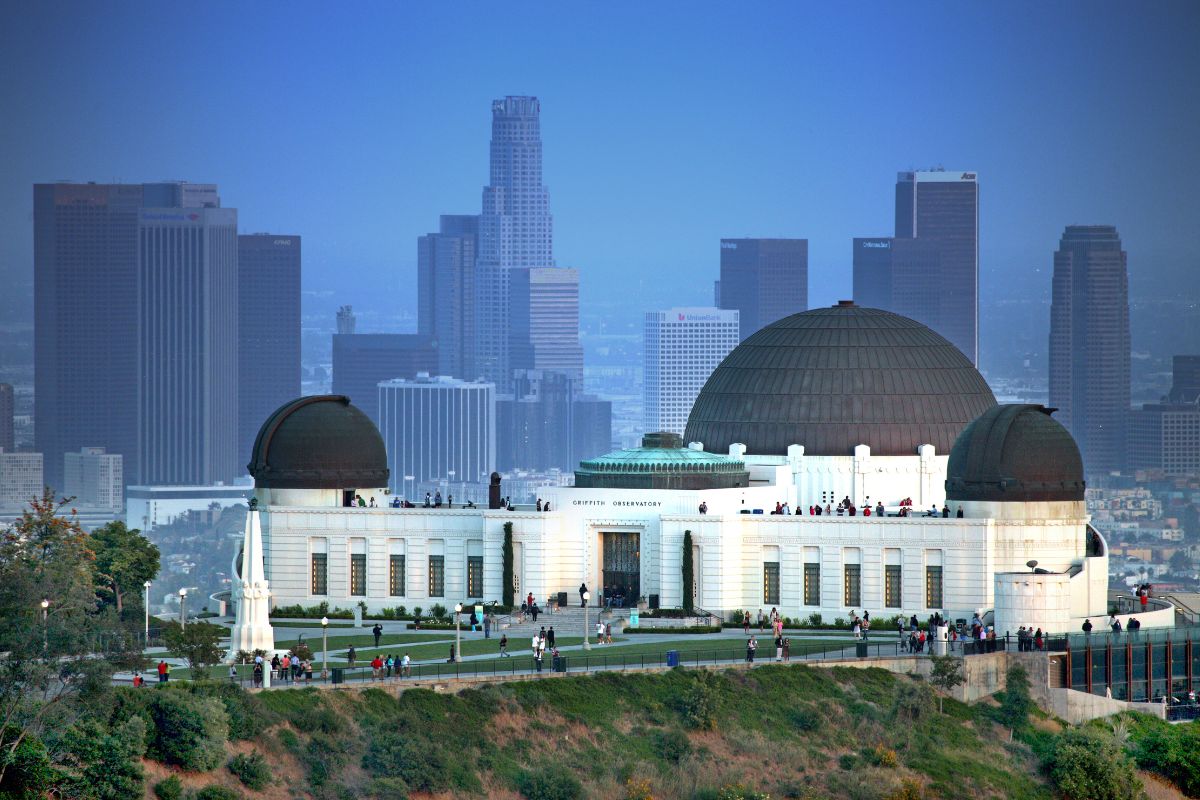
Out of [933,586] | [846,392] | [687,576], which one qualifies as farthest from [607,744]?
[846,392]

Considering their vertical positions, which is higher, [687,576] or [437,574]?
[687,576]

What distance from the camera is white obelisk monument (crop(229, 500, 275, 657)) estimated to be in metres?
96.6

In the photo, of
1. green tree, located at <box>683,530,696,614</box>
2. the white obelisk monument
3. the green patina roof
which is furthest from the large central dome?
the white obelisk monument

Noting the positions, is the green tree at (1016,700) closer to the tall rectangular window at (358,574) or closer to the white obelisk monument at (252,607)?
the white obelisk monument at (252,607)

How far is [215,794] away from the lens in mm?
79375

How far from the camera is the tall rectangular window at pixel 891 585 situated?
108750 millimetres

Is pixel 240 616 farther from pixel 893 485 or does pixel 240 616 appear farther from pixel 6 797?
pixel 893 485

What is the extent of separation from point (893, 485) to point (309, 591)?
87.4 feet

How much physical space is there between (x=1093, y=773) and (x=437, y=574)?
112ft

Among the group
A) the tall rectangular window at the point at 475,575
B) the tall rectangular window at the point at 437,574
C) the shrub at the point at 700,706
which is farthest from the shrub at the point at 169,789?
Answer: the tall rectangular window at the point at 437,574

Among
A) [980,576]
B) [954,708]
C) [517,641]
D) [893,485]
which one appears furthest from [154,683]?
[893,485]

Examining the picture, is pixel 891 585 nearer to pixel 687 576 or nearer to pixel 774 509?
pixel 687 576

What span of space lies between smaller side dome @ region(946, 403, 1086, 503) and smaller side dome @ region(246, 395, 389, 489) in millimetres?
25788

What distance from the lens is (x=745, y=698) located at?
304 ft
